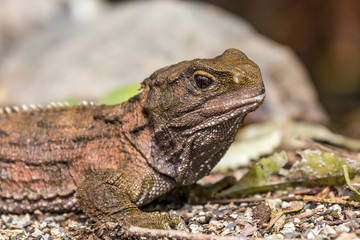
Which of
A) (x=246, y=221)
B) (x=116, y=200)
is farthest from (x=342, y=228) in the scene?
(x=116, y=200)

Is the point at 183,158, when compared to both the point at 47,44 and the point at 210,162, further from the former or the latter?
the point at 47,44

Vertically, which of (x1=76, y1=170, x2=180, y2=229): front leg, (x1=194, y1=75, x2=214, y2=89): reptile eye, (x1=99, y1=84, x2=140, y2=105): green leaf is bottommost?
(x1=76, y1=170, x2=180, y2=229): front leg

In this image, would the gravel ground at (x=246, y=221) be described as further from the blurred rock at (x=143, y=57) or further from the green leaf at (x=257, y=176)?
the blurred rock at (x=143, y=57)

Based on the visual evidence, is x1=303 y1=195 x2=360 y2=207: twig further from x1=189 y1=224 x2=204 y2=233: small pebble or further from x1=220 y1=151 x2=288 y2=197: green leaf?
x1=189 y1=224 x2=204 y2=233: small pebble

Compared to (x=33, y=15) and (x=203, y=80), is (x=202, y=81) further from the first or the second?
(x=33, y=15)

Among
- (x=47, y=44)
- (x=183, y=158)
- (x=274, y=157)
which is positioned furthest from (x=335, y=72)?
(x=183, y=158)

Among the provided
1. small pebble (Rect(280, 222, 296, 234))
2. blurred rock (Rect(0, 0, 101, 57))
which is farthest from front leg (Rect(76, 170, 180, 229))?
blurred rock (Rect(0, 0, 101, 57))
